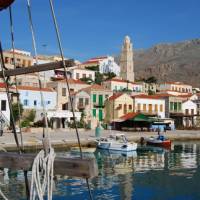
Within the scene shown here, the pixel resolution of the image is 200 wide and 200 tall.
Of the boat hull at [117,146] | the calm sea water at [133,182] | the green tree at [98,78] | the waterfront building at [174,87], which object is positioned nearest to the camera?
the calm sea water at [133,182]

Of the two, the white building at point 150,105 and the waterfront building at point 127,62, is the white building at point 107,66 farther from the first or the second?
the white building at point 150,105

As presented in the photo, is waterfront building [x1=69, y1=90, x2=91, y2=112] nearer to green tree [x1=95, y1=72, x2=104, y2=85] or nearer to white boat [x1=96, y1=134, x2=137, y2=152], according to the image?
white boat [x1=96, y1=134, x2=137, y2=152]

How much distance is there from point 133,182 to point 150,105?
5277cm

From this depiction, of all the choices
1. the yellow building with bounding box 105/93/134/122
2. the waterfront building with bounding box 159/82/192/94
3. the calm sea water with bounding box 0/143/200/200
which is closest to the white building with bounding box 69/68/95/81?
the yellow building with bounding box 105/93/134/122

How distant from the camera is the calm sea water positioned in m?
20.8

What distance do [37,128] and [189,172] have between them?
94.9 feet

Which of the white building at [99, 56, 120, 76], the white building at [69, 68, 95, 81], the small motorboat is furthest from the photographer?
the white building at [99, 56, 120, 76]

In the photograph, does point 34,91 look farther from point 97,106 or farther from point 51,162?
point 51,162

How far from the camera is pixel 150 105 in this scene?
252 feet

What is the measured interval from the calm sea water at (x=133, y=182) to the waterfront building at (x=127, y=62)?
91597mm

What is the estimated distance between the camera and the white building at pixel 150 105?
74562 mm

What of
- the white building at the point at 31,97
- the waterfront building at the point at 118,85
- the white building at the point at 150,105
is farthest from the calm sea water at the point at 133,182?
the waterfront building at the point at 118,85

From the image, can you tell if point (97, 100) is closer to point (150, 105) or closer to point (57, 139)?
point (150, 105)

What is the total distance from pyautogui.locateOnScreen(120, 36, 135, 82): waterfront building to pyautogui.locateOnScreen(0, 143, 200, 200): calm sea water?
91597 millimetres
